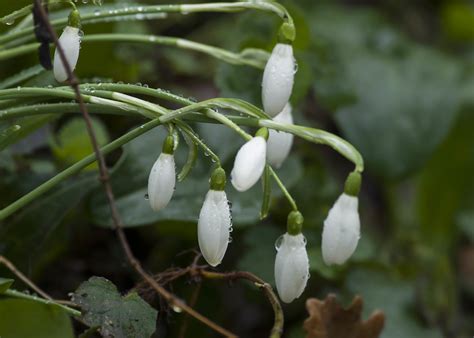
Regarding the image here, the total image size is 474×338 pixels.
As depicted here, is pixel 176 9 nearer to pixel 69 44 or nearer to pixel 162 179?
pixel 69 44

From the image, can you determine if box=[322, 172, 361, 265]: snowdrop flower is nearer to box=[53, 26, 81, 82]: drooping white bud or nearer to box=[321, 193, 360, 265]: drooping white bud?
box=[321, 193, 360, 265]: drooping white bud

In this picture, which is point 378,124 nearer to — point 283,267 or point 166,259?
point 166,259

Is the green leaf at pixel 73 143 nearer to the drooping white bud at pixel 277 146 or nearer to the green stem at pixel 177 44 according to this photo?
the green stem at pixel 177 44

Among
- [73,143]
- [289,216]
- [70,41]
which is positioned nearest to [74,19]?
[70,41]

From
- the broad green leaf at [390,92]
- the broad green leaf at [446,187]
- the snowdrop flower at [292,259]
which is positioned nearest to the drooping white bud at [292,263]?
the snowdrop flower at [292,259]

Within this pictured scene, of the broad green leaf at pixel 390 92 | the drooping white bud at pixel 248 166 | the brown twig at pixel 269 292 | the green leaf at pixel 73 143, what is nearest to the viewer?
the drooping white bud at pixel 248 166

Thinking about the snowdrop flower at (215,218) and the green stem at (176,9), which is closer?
the snowdrop flower at (215,218)

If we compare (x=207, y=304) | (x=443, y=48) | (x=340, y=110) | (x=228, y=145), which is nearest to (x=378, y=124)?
(x=340, y=110)
